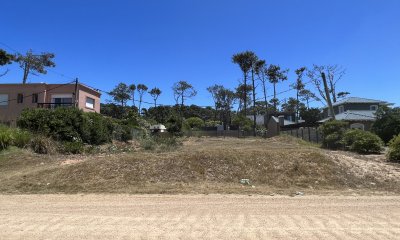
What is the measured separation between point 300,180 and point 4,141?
525 inches

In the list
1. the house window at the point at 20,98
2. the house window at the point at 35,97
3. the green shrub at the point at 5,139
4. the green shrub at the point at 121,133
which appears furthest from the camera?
the house window at the point at 35,97

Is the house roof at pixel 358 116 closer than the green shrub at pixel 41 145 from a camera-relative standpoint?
No

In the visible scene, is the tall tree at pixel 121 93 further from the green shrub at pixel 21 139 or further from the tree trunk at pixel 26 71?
the green shrub at pixel 21 139

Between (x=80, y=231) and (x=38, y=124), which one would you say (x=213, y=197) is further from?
(x=38, y=124)

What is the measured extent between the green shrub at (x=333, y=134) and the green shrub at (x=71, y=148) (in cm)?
1623

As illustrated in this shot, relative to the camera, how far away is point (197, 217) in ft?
24.7

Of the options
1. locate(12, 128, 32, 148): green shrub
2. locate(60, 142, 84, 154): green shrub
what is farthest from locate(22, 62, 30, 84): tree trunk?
locate(60, 142, 84, 154): green shrub

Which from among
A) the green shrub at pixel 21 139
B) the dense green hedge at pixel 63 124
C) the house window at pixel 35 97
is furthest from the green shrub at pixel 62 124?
the house window at pixel 35 97

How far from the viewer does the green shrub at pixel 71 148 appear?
19.2m

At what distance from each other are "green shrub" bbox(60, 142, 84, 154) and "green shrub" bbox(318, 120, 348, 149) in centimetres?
1623

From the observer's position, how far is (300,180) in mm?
12594

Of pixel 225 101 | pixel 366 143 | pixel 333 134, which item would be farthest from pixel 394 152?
pixel 225 101

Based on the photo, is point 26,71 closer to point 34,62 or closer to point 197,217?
point 34,62

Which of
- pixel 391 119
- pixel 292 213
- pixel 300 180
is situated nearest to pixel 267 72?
pixel 391 119
